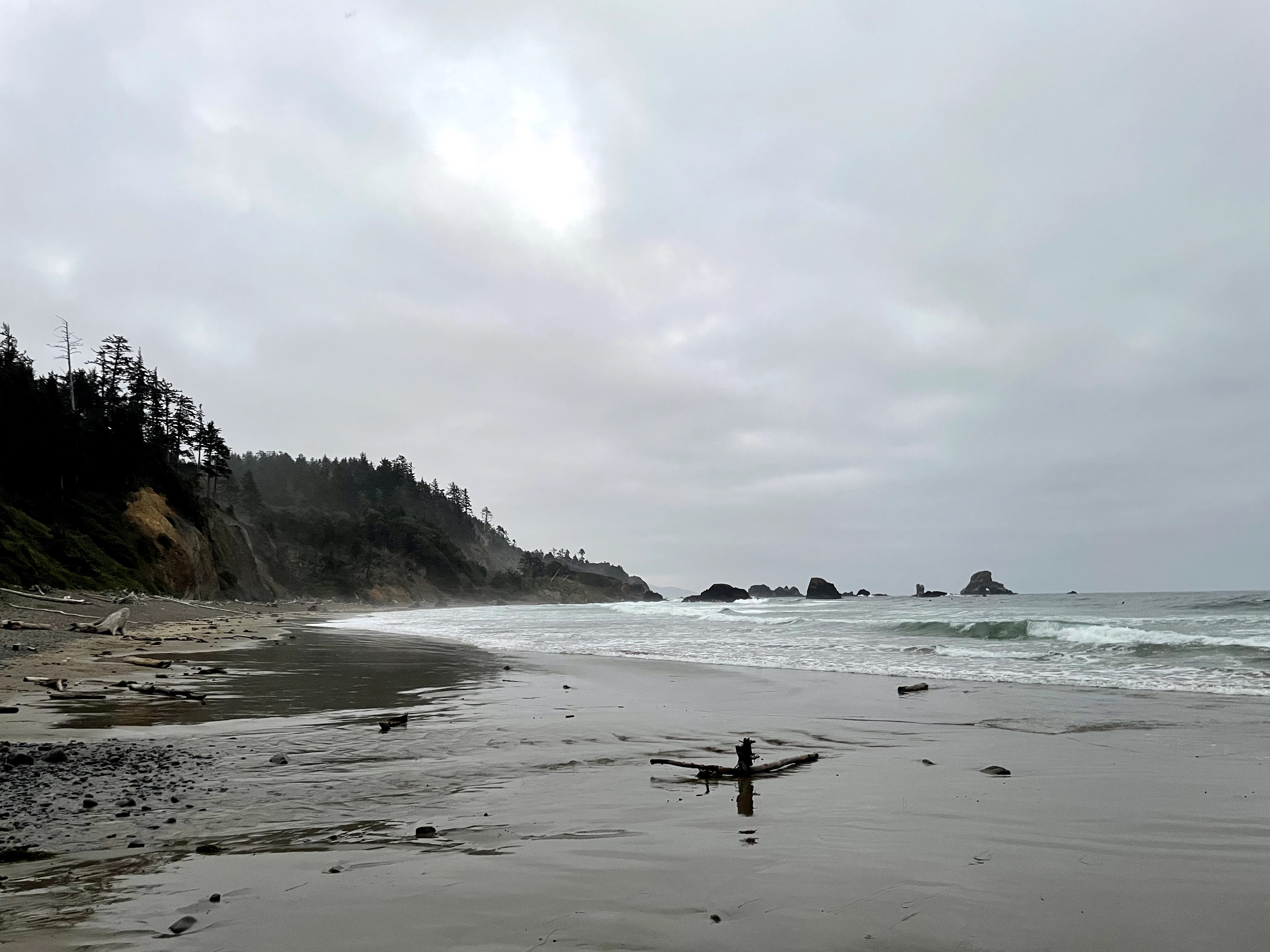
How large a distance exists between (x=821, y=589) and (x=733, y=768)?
5691 inches

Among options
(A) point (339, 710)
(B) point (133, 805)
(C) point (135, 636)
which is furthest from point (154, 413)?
(B) point (133, 805)

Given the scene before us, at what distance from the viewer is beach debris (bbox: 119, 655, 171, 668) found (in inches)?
518

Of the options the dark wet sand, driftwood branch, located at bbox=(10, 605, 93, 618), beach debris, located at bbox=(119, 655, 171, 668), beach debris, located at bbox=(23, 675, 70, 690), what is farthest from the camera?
driftwood branch, located at bbox=(10, 605, 93, 618)

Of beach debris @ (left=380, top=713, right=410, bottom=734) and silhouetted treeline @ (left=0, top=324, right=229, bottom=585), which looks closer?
beach debris @ (left=380, top=713, right=410, bottom=734)

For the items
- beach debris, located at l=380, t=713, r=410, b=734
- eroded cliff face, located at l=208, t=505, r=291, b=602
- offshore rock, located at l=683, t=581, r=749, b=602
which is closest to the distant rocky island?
offshore rock, located at l=683, t=581, r=749, b=602

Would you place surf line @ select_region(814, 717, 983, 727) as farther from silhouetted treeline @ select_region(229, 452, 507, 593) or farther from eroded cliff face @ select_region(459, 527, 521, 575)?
eroded cliff face @ select_region(459, 527, 521, 575)

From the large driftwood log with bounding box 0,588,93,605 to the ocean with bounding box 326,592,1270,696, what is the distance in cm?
1212

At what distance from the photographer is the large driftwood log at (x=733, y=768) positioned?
241 inches

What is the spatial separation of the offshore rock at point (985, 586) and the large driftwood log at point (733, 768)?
146m

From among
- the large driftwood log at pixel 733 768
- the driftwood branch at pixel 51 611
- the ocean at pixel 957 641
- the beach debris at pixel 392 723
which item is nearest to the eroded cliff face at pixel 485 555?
the ocean at pixel 957 641

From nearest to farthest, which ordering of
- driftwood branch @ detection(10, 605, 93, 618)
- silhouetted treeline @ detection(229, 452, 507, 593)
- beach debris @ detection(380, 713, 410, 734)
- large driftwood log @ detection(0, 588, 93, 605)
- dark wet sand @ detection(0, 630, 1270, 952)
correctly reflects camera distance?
dark wet sand @ detection(0, 630, 1270, 952), beach debris @ detection(380, 713, 410, 734), driftwood branch @ detection(10, 605, 93, 618), large driftwood log @ detection(0, 588, 93, 605), silhouetted treeline @ detection(229, 452, 507, 593)

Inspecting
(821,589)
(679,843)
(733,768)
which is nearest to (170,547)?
(733,768)

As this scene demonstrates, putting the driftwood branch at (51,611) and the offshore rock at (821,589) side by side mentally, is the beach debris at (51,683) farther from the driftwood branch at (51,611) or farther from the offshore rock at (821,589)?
the offshore rock at (821,589)

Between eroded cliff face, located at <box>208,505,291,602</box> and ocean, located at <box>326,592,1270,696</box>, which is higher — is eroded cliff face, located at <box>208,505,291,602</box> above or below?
above
